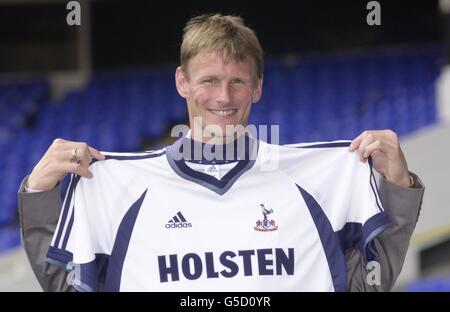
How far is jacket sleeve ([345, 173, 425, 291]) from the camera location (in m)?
2.21

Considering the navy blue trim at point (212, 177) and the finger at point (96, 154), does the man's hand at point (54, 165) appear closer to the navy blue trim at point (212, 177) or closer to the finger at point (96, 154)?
the finger at point (96, 154)

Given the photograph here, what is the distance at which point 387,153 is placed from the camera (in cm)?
218

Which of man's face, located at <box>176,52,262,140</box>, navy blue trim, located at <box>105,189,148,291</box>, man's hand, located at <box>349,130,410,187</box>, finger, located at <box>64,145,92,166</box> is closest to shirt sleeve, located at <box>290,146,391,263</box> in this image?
man's hand, located at <box>349,130,410,187</box>

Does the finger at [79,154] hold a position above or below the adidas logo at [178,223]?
above

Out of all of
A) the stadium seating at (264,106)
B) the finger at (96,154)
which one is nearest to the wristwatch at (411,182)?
the finger at (96,154)

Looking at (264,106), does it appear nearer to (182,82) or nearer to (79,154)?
(182,82)

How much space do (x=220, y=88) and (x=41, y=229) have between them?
0.60 m

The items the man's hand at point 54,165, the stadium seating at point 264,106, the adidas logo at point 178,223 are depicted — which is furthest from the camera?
the stadium seating at point 264,106

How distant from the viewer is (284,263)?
7.30 feet

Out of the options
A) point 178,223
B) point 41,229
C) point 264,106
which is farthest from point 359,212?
point 264,106

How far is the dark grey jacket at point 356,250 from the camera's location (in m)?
2.18

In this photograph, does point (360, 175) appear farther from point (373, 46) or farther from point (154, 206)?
point (373, 46)
